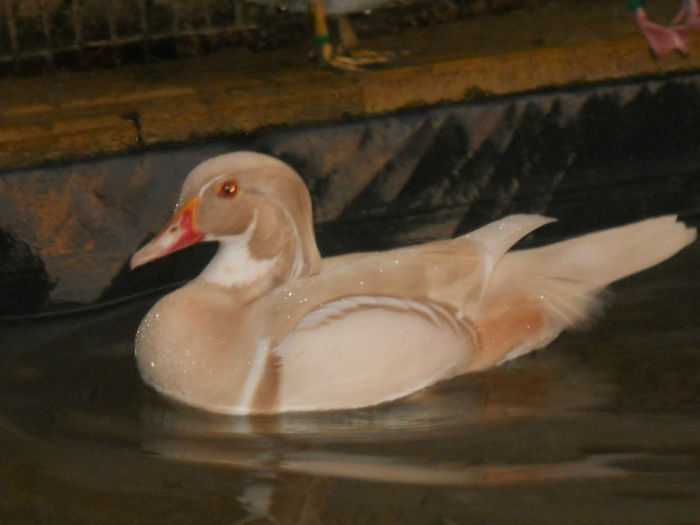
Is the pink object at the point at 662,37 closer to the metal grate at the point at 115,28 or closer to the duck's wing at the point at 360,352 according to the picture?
the metal grate at the point at 115,28

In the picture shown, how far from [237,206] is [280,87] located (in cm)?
126

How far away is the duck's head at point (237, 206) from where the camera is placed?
407 cm

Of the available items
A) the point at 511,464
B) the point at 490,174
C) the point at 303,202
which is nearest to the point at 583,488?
the point at 511,464

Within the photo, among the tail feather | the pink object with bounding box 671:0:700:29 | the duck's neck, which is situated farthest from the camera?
the pink object with bounding box 671:0:700:29

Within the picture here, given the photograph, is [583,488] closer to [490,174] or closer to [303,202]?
[303,202]

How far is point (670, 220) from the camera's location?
4449mm

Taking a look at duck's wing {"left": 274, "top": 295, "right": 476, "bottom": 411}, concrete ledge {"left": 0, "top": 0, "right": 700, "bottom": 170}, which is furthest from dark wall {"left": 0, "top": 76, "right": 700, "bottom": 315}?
duck's wing {"left": 274, "top": 295, "right": 476, "bottom": 411}

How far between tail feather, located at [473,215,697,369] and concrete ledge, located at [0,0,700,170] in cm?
115

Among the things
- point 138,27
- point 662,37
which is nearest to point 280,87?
point 138,27

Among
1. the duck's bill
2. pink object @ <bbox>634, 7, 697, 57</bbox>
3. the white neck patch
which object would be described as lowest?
the white neck patch

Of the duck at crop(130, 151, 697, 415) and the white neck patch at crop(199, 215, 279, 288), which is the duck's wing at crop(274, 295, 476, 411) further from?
the white neck patch at crop(199, 215, 279, 288)

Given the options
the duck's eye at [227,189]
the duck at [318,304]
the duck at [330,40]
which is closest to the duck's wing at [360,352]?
the duck at [318,304]

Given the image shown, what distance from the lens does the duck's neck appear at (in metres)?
4.14

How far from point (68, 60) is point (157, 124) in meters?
1.42
